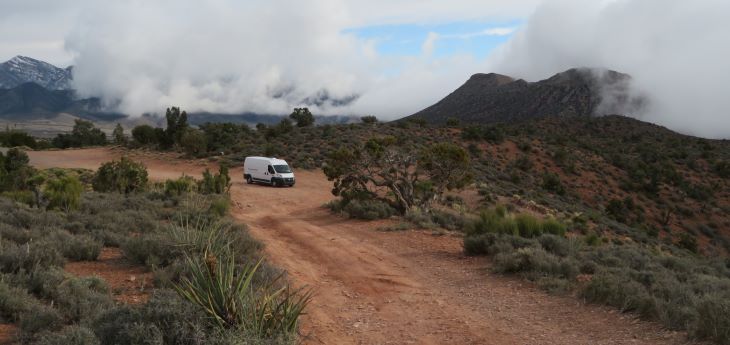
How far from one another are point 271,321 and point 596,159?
51459 millimetres

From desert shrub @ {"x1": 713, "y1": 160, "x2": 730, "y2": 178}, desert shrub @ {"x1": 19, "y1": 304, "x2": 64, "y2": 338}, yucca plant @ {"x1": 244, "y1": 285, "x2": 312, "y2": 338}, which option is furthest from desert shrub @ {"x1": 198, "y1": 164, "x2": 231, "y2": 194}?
desert shrub @ {"x1": 713, "y1": 160, "x2": 730, "y2": 178}

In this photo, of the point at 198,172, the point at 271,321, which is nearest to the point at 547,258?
the point at 271,321

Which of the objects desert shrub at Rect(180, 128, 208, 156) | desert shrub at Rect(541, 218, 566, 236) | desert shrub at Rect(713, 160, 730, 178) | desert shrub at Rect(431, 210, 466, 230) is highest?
desert shrub at Rect(713, 160, 730, 178)

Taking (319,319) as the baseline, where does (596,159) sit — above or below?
above

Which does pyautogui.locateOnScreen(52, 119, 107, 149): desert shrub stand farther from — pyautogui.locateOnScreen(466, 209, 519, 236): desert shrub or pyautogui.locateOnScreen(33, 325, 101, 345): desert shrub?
pyautogui.locateOnScreen(33, 325, 101, 345): desert shrub

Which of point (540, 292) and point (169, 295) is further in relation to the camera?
point (540, 292)

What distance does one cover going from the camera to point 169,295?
5664mm

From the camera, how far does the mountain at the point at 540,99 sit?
9319cm

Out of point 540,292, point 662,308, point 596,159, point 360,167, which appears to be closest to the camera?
point 662,308

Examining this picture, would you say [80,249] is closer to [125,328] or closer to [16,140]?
[125,328]

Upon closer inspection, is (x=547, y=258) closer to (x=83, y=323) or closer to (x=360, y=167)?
(x=83, y=323)

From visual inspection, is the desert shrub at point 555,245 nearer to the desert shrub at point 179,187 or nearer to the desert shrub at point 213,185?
the desert shrub at point 179,187

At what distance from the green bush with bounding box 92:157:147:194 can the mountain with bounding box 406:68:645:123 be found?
72.5 metres

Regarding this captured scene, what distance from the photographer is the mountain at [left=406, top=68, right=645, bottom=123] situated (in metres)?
93.2
